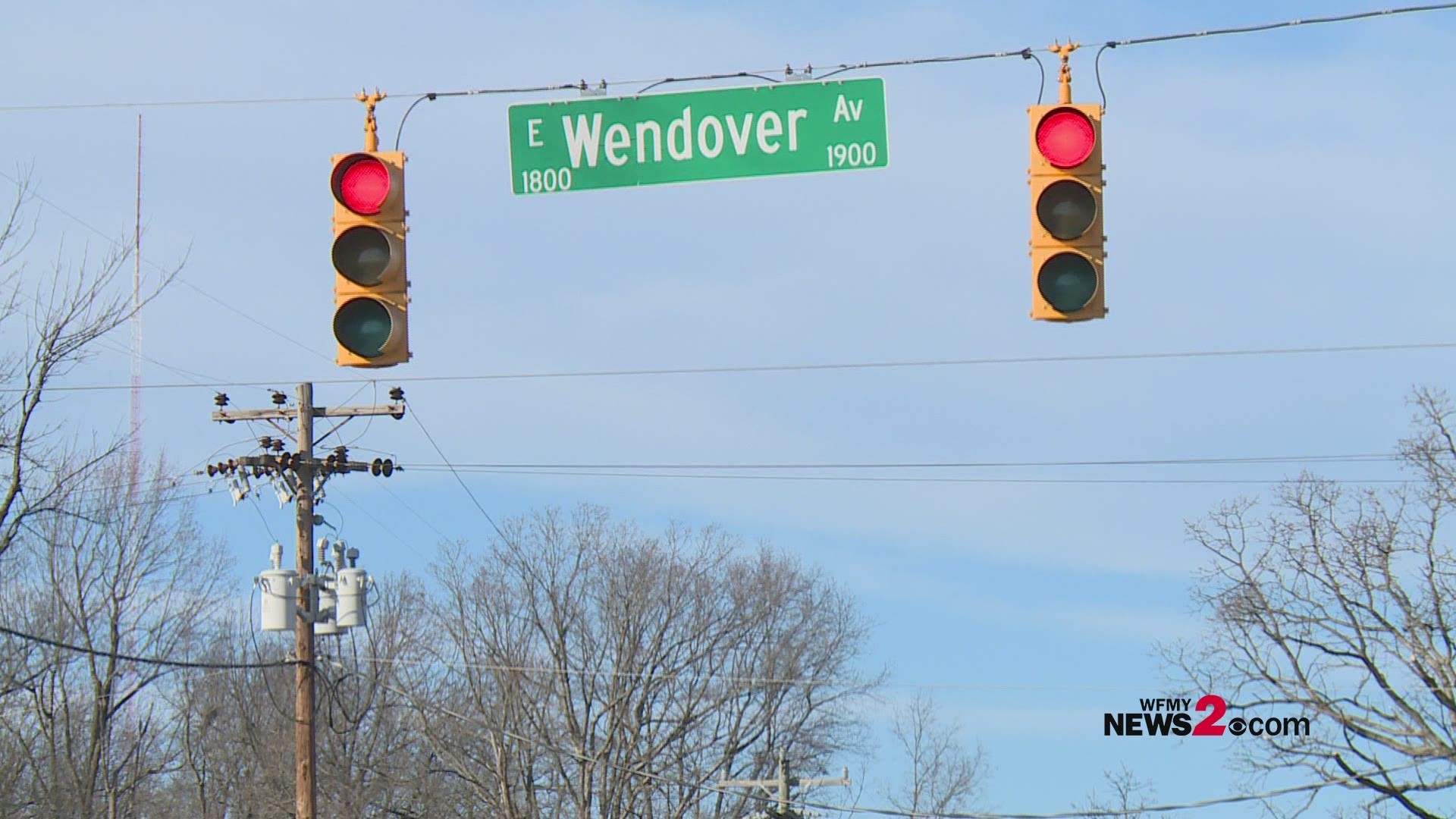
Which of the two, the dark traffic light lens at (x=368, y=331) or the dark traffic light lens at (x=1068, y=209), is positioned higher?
the dark traffic light lens at (x=1068, y=209)

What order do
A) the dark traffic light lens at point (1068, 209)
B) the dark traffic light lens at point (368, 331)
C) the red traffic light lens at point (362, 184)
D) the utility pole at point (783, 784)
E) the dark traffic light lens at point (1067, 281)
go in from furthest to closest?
the utility pole at point (783, 784) < the red traffic light lens at point (362, 184) < the dark traffic light lens at point (368, 331) < the dark traffic light lens at point (1068, 209) < the dark traffic light lens at point (1067, 281)

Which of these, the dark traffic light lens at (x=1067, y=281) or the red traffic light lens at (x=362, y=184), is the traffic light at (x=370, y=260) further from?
the dark traffic light lens at (x=1067, y=281)

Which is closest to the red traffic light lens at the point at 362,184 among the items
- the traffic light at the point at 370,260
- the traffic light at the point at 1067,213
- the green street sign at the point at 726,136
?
the traffic light at the point at 370,260

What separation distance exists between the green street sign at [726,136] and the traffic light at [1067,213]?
0.79 metres

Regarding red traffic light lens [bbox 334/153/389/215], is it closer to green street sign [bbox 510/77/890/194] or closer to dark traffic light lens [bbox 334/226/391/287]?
dark traffic light lens [bbox 334/226/391/287]

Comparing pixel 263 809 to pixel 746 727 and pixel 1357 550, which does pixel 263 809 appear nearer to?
pixel 746 727

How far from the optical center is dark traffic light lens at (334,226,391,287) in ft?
30.0

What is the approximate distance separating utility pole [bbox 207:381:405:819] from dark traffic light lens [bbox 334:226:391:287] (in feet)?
51.3

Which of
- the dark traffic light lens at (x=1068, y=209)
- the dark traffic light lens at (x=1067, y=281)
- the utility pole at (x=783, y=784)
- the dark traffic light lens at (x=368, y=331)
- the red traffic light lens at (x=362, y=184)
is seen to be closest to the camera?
the dark traffic light lens at (x=1067, y=281)

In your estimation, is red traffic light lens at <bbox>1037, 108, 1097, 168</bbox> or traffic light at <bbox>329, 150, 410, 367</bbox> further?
traffic light at <bbox>329, 150, 410, 367</bbox>

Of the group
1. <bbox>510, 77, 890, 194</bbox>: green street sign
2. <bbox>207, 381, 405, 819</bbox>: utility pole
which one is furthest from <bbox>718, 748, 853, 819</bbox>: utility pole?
<bbox>510, 77, 890, 194</bbox>: green street sign

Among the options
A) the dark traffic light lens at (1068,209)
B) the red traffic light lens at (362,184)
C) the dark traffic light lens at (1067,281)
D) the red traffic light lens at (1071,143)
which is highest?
the red traffic light lens at (362,184)

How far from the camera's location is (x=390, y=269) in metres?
9.13

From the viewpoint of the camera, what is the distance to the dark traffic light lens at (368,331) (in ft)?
29.8
